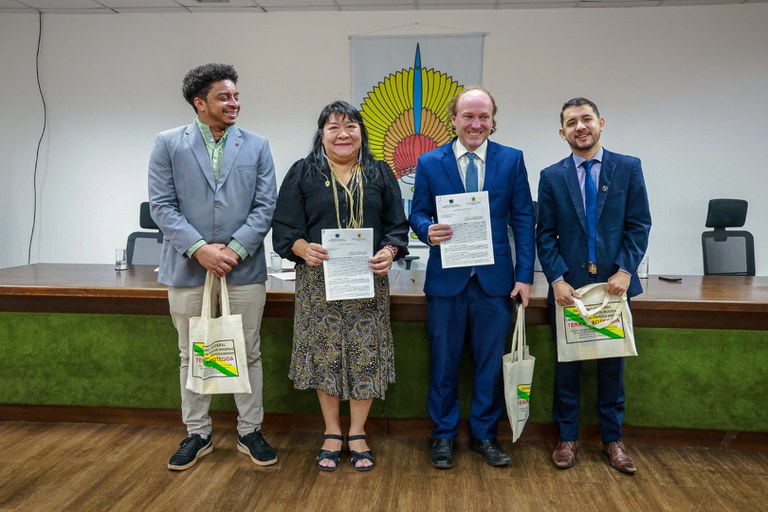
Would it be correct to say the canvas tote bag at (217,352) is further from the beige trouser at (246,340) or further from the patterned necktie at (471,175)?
the patterned necktie at (471,175)

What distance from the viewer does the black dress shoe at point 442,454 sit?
2.19 meters

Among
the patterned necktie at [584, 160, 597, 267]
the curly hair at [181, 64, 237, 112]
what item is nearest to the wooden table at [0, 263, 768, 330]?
the patterned necktie at [584, 160, 597, 267]

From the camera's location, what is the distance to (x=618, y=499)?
6.48 feet

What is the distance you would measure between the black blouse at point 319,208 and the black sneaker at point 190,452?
876 millimetres

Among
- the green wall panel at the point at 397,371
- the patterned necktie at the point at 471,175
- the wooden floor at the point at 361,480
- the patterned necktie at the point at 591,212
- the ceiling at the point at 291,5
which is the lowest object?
the wooden floor at the point at 361,480

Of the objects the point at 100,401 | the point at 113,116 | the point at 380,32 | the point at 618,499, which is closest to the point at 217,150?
the point at 100,401

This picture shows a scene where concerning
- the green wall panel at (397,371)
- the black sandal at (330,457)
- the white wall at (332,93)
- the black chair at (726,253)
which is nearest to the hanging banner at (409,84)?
the white wall at (332,93)

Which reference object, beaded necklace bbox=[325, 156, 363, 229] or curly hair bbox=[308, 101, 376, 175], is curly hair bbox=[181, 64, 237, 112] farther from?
beaded necklace bbox=[325, 156, 363, 229]

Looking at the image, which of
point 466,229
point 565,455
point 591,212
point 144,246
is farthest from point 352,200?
point 144,246

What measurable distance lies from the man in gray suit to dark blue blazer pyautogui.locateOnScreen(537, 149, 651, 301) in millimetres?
1148

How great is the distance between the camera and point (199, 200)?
7.01ft

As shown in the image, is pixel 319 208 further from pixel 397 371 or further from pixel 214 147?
pixel 397 371

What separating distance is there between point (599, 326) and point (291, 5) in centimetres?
382

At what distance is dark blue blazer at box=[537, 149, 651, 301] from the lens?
2.09 meters
